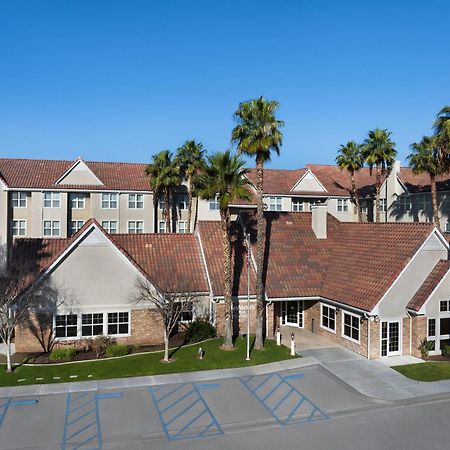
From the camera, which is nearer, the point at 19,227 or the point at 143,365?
the point at 143,365

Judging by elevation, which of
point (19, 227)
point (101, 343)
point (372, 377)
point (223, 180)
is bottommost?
point (372, 377)

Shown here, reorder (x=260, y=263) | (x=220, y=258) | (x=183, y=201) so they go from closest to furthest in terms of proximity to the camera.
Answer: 1. (x=260, y=263)
2. (x=220, y=258)
3. (x=183, y=201)

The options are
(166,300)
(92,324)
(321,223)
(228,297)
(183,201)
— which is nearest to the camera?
(166,300)

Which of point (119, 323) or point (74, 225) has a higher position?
point (74, 225)

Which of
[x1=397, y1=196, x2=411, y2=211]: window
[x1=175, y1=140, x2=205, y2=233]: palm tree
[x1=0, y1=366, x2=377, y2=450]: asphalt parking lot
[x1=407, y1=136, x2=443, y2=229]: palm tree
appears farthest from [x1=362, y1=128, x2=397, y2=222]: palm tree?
[x1=0, y1=366, x2=377, y2=450]: asphalt parking lot

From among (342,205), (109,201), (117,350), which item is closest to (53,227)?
(109,201)

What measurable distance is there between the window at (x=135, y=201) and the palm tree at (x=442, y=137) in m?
28.8

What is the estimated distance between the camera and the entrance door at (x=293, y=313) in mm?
29938

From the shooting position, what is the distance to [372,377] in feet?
68.5

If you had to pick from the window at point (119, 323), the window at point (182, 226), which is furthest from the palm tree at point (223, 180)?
the window at point (182, 226)

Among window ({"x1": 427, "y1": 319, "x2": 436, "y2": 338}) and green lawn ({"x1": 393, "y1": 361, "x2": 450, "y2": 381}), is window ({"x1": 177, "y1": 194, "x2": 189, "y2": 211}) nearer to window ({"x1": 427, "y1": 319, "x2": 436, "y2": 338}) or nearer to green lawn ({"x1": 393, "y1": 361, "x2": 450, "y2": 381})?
window ({"x1": 427, "y1": 319, "x2": 436, "y2": 338})

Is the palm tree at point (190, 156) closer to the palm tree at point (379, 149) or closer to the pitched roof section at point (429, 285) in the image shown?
the palm tree at point (379, 149)

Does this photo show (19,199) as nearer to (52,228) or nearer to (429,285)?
(52,228)

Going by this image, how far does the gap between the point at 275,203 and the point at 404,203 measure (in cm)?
1373
